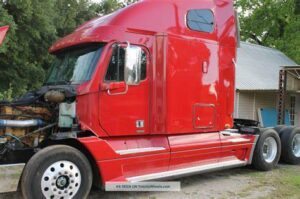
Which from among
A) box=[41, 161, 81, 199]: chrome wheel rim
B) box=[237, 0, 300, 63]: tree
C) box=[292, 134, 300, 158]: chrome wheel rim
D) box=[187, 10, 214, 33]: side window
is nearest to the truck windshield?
box=[41, 161, 81, 199]: chrome wheel rim

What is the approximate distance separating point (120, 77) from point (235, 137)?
10.6 feet

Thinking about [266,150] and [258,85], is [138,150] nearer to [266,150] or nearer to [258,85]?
[266,150]

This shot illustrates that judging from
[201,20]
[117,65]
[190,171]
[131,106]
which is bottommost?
[190,171]

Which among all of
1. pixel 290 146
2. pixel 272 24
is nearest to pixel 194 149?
pixel 290 146

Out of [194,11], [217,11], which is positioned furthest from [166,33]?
[217,11]

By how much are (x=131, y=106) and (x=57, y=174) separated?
170cm

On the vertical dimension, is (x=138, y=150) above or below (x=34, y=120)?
below

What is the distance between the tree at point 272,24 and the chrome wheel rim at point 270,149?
22549mm

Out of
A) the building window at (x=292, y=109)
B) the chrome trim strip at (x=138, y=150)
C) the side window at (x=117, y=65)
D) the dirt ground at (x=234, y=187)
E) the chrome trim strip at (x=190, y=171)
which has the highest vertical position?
the side window at (x=117, y=65)

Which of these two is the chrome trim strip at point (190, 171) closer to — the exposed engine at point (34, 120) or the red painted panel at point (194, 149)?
the red painted panel at point (194, 149)

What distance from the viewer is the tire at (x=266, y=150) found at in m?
8.72

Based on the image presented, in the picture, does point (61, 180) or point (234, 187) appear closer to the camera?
point (61, 180)

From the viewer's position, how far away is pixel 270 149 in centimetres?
927

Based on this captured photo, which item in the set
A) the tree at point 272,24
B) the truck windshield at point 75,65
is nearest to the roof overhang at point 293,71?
the truck windshield at point 75,65
